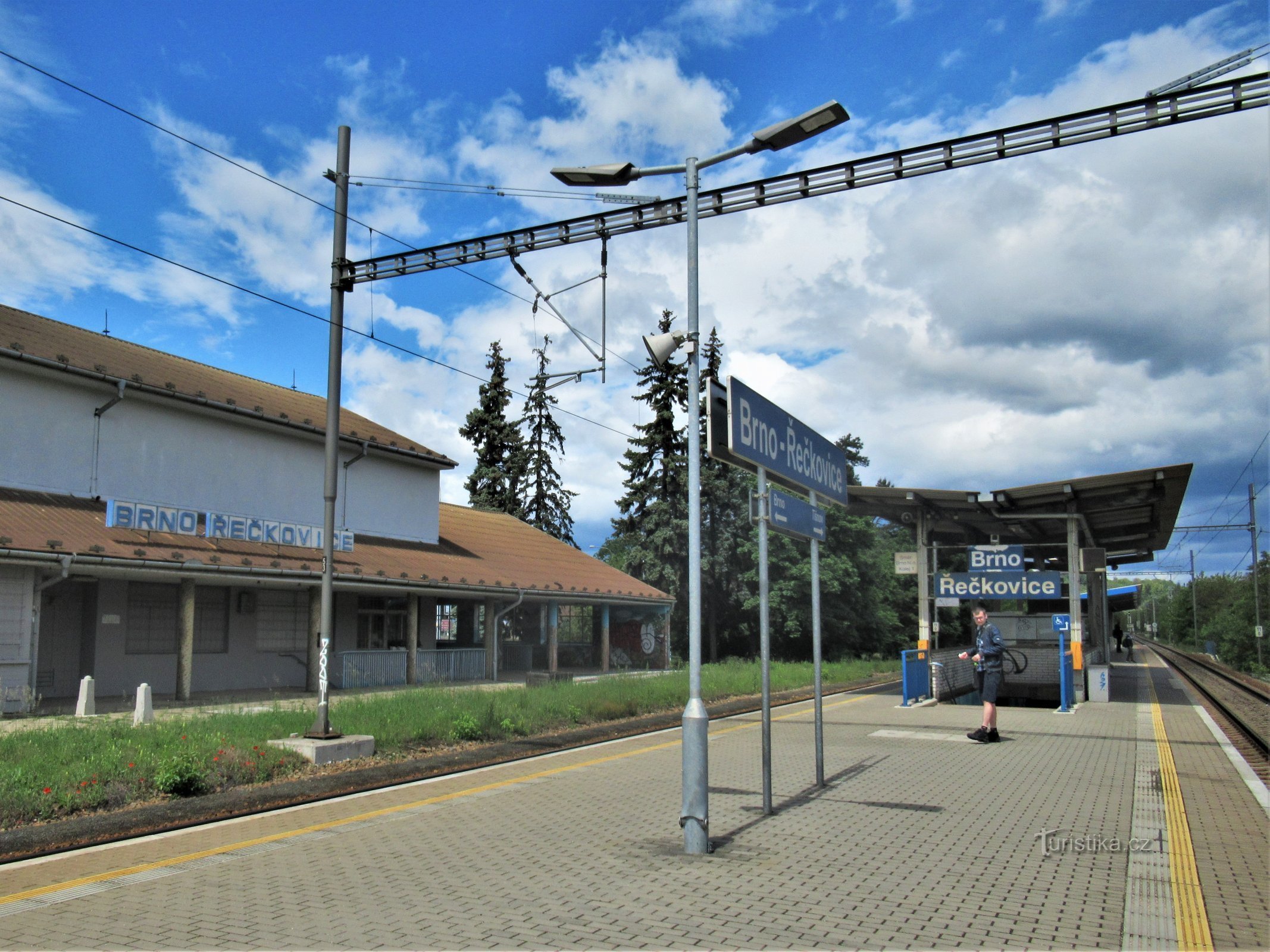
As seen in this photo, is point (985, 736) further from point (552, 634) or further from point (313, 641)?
point (552, 634)

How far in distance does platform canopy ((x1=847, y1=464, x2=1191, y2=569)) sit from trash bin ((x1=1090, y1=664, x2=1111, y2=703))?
9.54 feet

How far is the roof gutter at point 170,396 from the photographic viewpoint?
19.1 m

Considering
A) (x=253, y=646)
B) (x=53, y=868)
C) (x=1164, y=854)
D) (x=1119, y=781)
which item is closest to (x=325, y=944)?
(x=53, y=868)

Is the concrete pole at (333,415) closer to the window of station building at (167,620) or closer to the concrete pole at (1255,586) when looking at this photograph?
the window of station building at (167,620)

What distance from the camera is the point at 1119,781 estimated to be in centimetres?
1052

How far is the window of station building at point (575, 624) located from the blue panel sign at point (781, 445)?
27446mm

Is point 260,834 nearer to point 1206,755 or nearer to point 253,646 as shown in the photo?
point 1206,755

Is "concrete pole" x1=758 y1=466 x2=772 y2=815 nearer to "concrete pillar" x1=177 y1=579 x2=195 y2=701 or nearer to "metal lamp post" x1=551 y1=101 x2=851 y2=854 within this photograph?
"metal lamp post" x1=551 y1=101 x2=851 y2=854

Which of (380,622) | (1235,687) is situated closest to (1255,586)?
(1235,687)

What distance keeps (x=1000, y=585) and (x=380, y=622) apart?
1688 cm

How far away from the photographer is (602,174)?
906 cm

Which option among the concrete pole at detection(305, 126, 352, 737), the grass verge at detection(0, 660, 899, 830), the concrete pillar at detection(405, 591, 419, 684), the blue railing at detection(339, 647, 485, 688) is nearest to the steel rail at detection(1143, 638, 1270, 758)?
the grass verge at detection(0, 660, 899, 830)

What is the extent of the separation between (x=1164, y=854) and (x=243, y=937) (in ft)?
21.1

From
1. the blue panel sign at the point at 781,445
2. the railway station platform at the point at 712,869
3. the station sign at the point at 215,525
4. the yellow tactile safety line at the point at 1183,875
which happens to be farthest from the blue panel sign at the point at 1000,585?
the station sign at the point at 215,525
